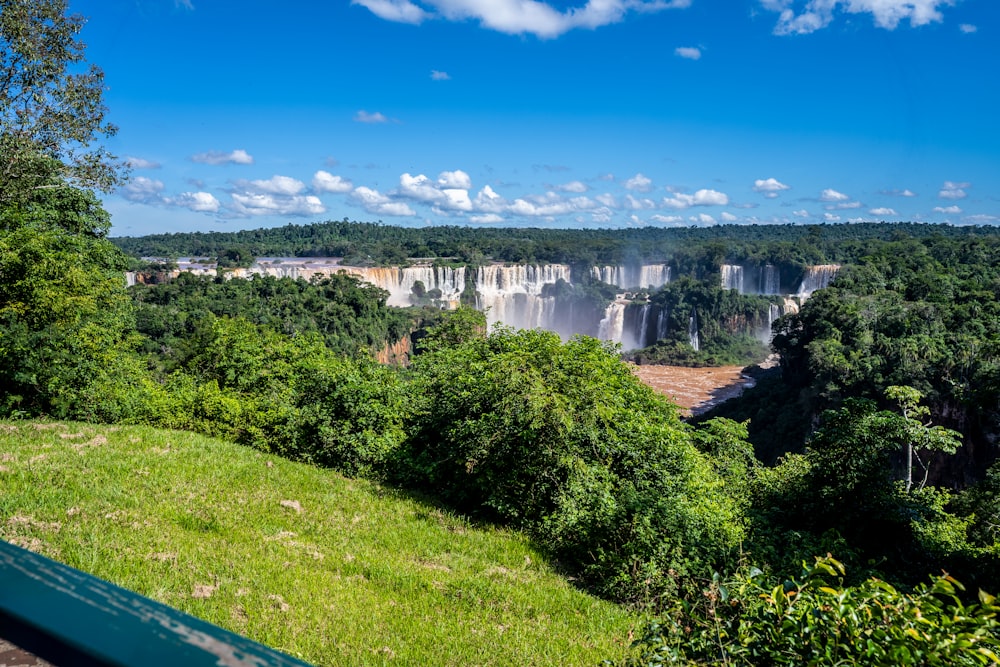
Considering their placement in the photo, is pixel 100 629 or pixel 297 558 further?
pixel 297 558

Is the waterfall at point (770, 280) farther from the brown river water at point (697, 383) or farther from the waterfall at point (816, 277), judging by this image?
the brown river water at point (697, 383)

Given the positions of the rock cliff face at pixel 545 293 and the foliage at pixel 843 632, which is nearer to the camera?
the foliage at pixel 843 632

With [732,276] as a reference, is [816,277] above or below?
below

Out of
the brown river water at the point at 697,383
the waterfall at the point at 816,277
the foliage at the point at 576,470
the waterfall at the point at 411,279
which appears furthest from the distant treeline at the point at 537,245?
the foliage at the point at 576,470

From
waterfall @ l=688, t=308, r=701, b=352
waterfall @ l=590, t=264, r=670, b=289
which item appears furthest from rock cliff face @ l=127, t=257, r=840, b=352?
waterfall @ l=590, t=264, r=670, b=289

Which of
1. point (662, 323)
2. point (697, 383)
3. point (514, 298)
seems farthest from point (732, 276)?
point (697, 383)

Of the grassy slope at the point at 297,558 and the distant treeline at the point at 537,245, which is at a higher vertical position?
the distant treeline at the point at 537,245

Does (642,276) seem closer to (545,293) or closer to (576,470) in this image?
(545,293)

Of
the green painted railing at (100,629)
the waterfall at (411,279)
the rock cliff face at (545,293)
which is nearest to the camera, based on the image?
the green painted railing at (100,629)
